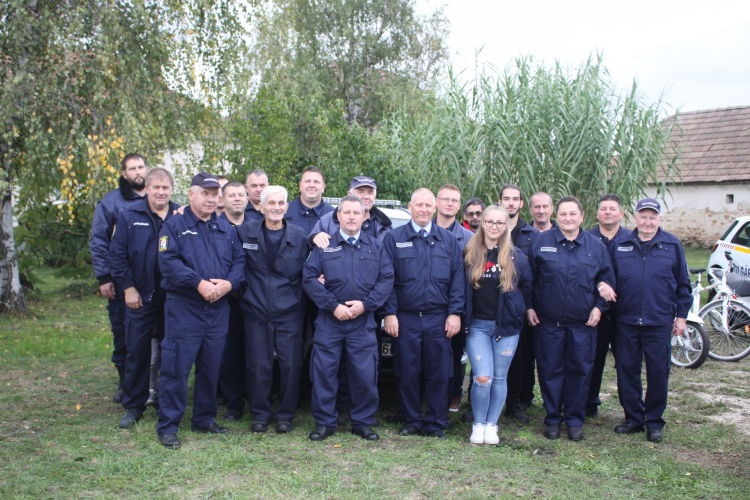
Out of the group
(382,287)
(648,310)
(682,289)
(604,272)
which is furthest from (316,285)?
(682,289)

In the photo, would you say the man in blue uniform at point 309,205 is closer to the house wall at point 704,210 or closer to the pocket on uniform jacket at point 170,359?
the pocket on uniform jacket at point 170,359

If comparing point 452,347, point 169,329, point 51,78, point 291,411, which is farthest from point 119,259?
point 51,78

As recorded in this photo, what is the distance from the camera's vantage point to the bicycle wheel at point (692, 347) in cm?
730

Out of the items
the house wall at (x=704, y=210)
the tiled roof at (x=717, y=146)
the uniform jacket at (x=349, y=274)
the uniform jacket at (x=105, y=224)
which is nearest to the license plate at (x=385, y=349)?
the uniform jacket at (x=349, y=274)

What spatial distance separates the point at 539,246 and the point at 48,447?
4071 millimetres

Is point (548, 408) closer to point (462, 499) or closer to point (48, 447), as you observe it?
point (462, 499)

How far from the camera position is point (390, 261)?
4934 mm

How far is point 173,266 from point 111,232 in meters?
1.23

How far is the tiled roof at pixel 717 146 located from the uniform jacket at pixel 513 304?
18.2 metres

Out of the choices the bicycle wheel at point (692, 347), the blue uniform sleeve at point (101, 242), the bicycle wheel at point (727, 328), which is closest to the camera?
the blue uniform sleeve at point (101, 242)

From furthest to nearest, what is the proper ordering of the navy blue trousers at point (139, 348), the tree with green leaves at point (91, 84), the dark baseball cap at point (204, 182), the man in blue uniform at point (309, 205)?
the tree with green leaves at point (91, 84), the man in blue uniform at point (309, 205), the navy blue trousers at point (139, 348), the dark baseball cap at point (204, 182)

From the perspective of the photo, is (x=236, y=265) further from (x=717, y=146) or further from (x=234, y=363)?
(x=717, y=146)

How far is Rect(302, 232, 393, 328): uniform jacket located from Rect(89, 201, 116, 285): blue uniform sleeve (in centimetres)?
176

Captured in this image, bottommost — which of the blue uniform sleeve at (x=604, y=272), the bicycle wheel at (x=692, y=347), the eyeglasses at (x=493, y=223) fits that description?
the bicycle wheel at (x=692, y=347)
